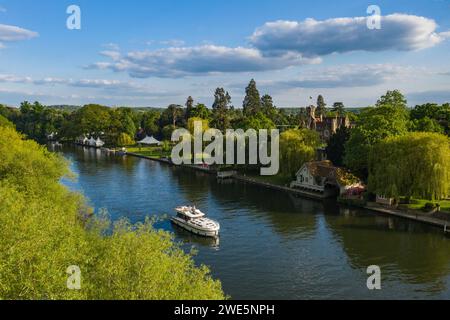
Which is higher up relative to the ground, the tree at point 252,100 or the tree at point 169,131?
the tree at point 252,100

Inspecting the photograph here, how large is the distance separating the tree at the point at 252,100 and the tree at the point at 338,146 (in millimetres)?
82881

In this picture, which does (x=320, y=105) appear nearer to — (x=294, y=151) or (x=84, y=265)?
(x=294, y=151)

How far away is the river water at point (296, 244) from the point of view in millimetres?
35781

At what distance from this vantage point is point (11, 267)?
71.2 feet

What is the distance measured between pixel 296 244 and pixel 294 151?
3605 centimetres

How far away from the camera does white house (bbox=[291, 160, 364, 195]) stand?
68.0 m

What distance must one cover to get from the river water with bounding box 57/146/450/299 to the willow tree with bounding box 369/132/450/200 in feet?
16.5

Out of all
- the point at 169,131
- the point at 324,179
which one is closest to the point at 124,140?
the point at 169,131

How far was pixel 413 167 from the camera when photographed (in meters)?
56.6

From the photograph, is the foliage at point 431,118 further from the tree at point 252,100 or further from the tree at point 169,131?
the tree at point 169,131

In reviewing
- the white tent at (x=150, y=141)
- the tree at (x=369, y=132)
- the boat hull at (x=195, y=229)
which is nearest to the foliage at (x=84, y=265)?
the boat hull at (x=195, y=229)

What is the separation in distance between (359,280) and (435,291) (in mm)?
6066

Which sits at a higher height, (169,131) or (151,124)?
(151,124)

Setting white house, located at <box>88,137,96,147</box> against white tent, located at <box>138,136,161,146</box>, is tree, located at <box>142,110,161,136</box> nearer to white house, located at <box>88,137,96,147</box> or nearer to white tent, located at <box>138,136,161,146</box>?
white tent, located at <box>138,136,161,146</box>
